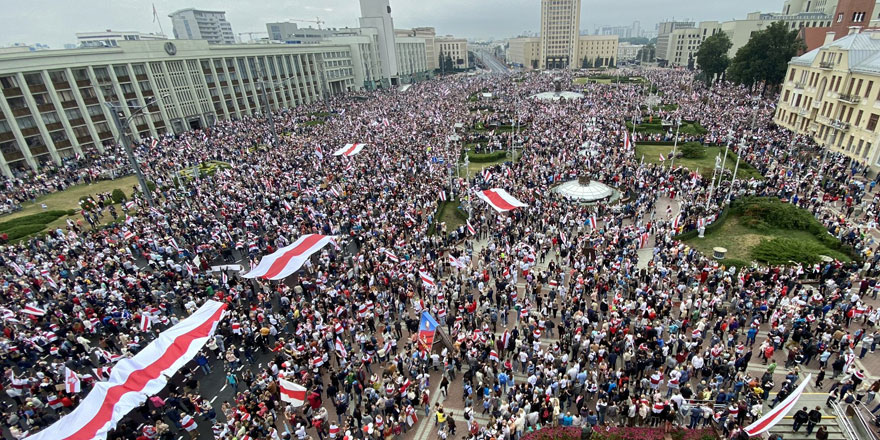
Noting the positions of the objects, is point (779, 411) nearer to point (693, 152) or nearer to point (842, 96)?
point (693, 152)

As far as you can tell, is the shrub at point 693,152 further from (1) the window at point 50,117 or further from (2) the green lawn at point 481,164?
(1) the window at point 50,117

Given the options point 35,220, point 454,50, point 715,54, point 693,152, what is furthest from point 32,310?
point 454,50

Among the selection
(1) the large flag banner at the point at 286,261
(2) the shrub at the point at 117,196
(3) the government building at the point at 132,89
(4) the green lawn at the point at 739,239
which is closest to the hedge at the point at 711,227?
(4) the green lawn at the point at 739,239

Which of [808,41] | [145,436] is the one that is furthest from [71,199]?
[808,41]

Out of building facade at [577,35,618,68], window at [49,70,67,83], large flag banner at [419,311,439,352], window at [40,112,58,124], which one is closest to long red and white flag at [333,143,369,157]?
large flag banner at [419,311,439,352]

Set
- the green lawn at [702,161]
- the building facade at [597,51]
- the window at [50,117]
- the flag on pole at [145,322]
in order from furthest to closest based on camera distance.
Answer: the building facade at [597,51], the window at [50,117], the green lawn at [702,161], the flag on pole at [145,322]
